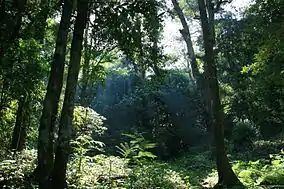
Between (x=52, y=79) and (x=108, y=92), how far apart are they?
28.2 metres

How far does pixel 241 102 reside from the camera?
23.4 metres

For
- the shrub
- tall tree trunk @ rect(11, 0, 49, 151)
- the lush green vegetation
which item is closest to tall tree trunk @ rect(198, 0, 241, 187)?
the lush green vegetation

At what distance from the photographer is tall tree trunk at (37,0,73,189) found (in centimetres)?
645

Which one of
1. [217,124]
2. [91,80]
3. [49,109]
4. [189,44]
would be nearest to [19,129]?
[91,80]

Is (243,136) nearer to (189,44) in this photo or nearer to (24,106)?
(189,44)

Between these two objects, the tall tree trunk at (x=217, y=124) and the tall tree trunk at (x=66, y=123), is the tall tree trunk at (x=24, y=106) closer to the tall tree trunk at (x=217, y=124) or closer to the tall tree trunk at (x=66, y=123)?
the tall tree trunk at (x=66, y=123)

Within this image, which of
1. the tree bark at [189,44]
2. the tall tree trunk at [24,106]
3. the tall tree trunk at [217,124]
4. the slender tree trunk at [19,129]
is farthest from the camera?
the tree bark at [189,44]

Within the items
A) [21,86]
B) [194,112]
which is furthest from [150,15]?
[194,112]

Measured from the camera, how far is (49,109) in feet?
21.8

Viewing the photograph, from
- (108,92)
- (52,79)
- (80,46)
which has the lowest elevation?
(52,79)

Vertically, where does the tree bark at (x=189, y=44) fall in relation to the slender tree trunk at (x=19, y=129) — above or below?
above

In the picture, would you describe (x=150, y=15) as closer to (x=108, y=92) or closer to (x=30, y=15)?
(x=30, y=15)

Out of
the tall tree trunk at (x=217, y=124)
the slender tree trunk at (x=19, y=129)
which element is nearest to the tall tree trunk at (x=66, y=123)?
the tall tree trunk at (x=217, y=124)

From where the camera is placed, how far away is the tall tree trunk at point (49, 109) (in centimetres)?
645
